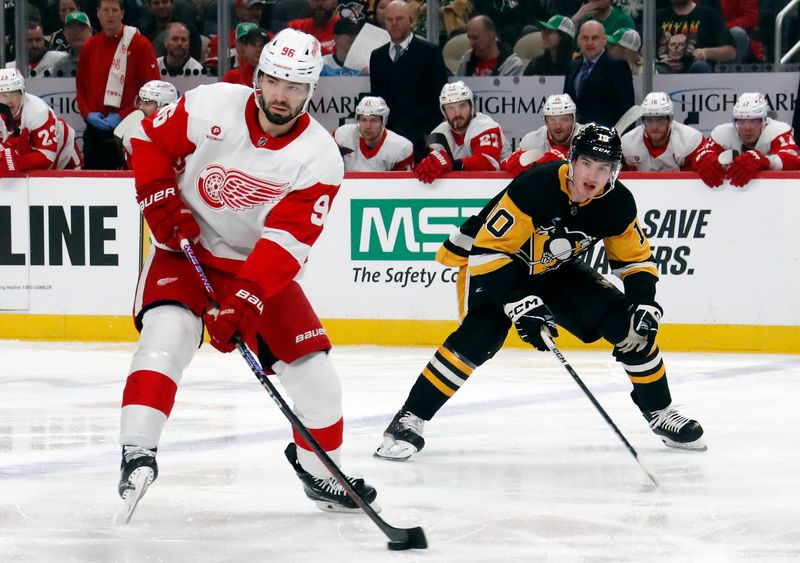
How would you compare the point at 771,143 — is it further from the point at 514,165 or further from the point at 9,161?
the point at 9,161

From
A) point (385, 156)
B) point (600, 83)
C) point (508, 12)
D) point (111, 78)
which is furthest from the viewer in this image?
point (111, 78)

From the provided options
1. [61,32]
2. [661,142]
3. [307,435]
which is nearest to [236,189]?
[307,435]

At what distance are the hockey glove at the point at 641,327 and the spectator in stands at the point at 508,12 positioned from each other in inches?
151

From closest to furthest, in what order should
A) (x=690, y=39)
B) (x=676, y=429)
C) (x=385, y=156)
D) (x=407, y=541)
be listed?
(x=407, y=541)
(x=676, y=429)
(x=385, y=156)
(x=690, y=39)

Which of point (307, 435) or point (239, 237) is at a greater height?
point (239, 237)

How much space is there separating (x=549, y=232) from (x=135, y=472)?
1719mm

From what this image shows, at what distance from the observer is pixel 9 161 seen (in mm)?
7363

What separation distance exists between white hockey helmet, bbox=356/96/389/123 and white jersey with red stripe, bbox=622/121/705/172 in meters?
1.33

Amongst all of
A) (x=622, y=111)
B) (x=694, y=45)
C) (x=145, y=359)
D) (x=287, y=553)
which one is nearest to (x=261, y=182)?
(x=145, y=359)

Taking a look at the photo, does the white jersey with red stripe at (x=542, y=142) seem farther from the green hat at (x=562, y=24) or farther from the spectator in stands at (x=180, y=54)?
the spectator in stands at (x=180, y=54)

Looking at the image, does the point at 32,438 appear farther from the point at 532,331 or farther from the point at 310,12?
the point at 310,12

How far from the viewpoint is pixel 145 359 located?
10.8 feet

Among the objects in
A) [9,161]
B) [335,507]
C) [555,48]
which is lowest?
[335,507]

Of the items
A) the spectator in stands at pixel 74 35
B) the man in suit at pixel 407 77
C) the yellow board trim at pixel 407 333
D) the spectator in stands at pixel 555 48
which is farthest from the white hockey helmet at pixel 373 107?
the spectator in stands at pixel 74 35
